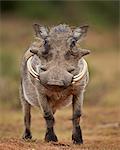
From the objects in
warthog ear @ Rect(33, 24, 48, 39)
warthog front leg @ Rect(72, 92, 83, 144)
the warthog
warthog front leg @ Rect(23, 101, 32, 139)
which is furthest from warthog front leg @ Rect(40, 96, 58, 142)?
warthog front leg @ Rect(23, 101, 32, 139)

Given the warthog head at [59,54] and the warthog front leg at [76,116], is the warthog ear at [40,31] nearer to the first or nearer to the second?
the warthog head at [59,54]

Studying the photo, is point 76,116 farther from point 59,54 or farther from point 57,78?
point 57,78

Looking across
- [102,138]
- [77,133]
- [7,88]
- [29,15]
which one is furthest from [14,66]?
[29,15]

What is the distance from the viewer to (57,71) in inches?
358

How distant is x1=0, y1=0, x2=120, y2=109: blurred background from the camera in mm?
25975

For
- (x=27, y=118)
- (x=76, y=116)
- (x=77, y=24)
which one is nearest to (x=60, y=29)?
(x=76, y=116)

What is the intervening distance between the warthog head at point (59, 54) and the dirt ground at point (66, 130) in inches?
34.2

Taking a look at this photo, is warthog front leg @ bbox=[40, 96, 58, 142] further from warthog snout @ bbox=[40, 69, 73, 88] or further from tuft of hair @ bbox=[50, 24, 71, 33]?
tuft of hair @ bbox=[50, 24, 71, 33]

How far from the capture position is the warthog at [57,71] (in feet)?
30.2

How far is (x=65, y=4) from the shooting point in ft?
135

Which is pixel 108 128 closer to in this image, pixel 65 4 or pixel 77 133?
pixel 77 133

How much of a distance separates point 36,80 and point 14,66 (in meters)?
12.1

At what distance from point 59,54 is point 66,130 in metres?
4.38

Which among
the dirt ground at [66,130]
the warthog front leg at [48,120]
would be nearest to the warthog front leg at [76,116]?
the dirt ground at [66,130]
